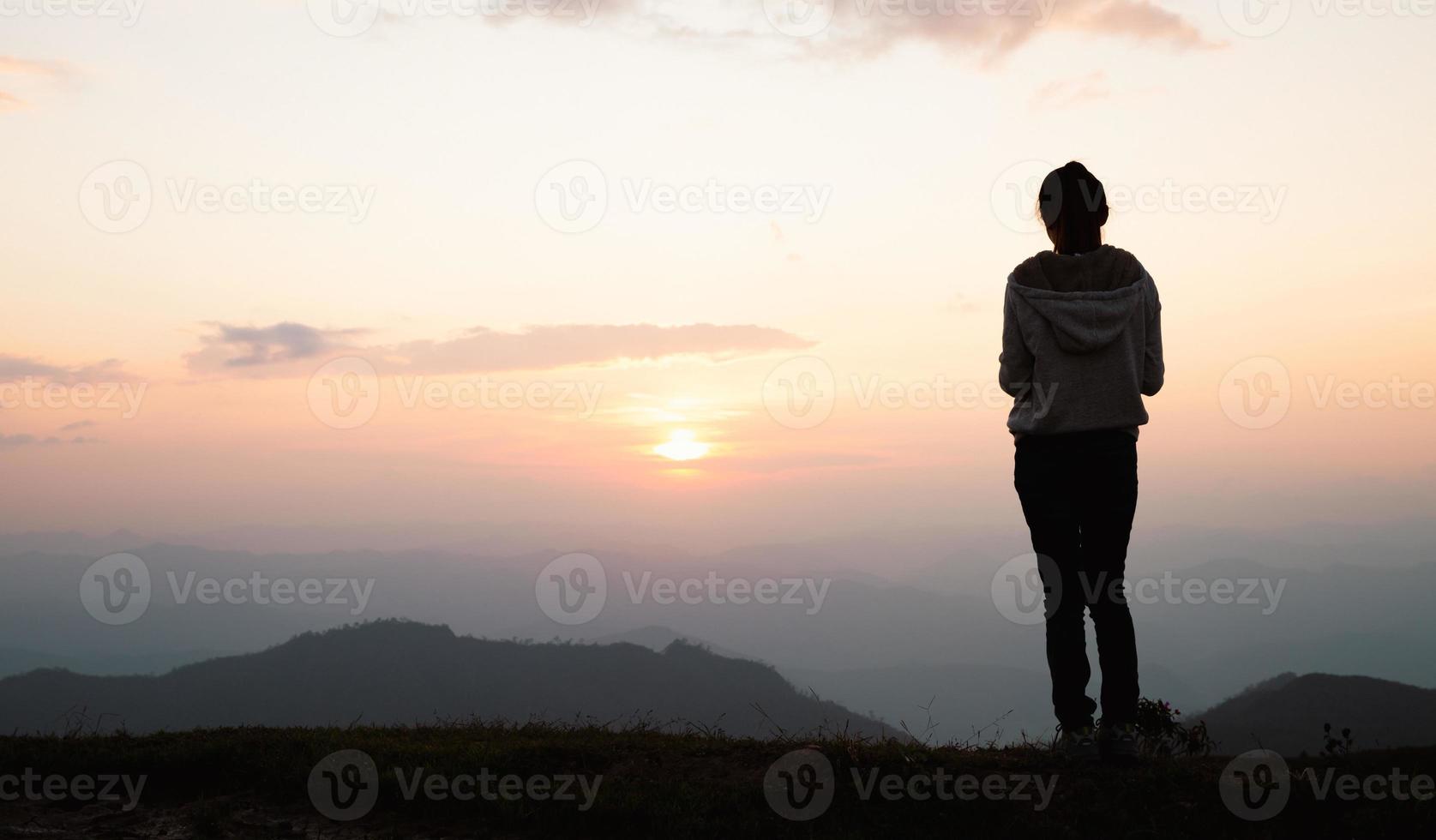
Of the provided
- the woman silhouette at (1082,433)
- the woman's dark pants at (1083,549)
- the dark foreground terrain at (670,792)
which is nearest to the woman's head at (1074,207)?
the woman silhouette at (1082,433)

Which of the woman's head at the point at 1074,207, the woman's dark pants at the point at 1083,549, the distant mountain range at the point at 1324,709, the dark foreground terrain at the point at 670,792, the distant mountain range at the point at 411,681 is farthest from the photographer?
the distant mountain range at the point at 411,681

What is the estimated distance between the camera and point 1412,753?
21.3 ft

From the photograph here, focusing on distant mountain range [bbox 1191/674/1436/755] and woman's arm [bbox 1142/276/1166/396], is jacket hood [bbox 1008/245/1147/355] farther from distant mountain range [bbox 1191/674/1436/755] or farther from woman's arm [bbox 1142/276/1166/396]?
distant mountain range [bbox 1191/674/1436/755]

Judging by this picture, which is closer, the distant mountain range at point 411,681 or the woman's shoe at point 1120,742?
the woman's shoe at point 1120,742

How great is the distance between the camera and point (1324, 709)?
72875 millimetres

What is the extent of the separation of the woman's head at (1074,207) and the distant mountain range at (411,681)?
3607 inches

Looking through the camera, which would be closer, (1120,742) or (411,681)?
(1120,742)

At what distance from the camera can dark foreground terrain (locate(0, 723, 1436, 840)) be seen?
5316 mm

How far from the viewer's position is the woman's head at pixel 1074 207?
19.3 ft

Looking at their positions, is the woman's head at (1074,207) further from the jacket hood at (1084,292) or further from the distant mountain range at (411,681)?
the distant mountain range at (411,681)

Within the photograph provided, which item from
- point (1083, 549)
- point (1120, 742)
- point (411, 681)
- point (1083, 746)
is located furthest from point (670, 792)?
point (411, 681)

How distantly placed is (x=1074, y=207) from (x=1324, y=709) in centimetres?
8368

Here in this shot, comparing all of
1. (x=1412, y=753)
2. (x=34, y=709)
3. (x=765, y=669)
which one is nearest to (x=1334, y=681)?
(x=765, y=669)

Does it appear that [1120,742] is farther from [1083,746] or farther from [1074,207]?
[1074,207]
